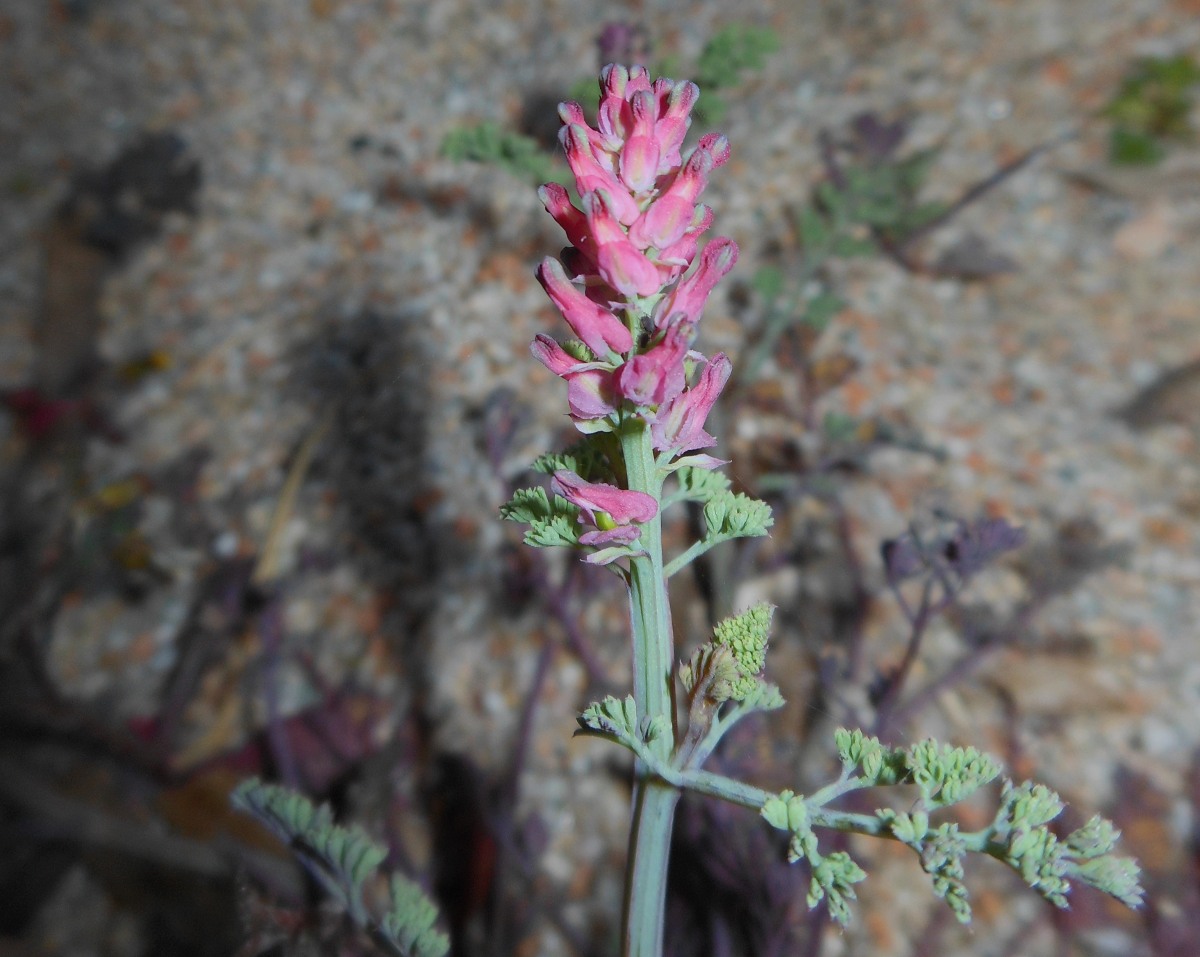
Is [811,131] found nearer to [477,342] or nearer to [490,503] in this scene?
[477,342]

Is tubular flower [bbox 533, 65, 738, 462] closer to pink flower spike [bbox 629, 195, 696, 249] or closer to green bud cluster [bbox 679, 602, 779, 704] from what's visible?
pink flower spike [bbox 629, 195, 696, 249]

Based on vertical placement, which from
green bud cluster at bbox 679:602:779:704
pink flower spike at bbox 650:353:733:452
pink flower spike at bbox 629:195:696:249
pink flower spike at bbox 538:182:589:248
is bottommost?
green bud cluster at bbox 679:602:779:704

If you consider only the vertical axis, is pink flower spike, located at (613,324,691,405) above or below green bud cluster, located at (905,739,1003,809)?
above

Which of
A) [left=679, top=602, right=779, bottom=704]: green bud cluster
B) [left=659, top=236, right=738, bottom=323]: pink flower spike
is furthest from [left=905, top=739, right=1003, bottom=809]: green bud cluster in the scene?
[left=659, top=236, right=738, bottom=323]: pink flower spike

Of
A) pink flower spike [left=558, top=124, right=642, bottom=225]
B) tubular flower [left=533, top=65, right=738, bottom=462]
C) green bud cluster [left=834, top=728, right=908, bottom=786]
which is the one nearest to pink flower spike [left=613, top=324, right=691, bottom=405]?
tubular flower [left=533, top=65, right=738, bottom=462]

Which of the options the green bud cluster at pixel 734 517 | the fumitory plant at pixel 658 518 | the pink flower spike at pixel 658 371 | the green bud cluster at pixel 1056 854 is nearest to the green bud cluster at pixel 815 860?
the fumitory plant at pixel 658 518

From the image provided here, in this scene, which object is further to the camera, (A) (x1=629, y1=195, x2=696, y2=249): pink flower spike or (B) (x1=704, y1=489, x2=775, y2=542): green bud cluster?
(B) (x1=704, y1=489, x2=775, y2=542): green bud cluster

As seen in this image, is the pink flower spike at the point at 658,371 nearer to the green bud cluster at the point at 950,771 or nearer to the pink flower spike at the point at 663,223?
the pink flower spike at the point at 663,223

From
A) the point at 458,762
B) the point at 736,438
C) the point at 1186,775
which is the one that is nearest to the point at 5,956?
the point at 458,762
